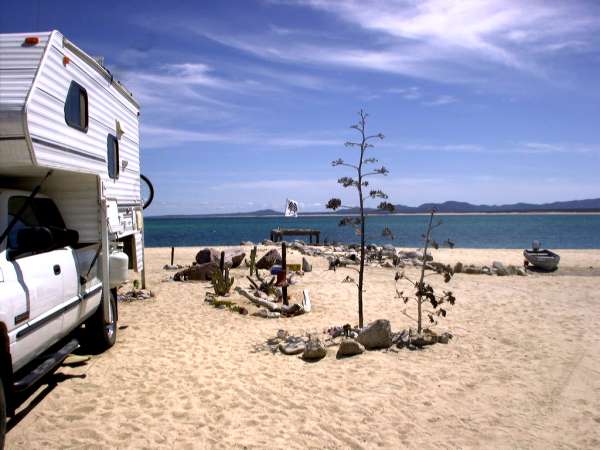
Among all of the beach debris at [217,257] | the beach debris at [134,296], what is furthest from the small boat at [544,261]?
the beach debris at [134,296]

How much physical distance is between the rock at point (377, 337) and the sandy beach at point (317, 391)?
243 mm

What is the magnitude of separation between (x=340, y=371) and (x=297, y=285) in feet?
24.9

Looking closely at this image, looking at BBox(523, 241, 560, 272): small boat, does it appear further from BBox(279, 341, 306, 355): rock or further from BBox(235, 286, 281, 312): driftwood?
BBox(279, 341, 306, 355): rock

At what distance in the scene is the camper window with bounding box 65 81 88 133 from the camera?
636cm

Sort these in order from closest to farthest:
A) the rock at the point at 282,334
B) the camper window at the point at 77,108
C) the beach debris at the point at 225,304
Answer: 1. the camper window at the point at 77,108
2. the rock at the point at 282,334
3. the beach debris at the point at 225,304

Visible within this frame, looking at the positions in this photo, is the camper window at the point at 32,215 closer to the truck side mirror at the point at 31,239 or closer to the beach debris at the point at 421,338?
the truck side mirror at the point at 31,239

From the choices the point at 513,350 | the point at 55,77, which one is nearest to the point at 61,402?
the point at 55,77

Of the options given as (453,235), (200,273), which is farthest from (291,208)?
(453,235)

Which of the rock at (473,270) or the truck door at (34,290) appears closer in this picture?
the truck door at (34,290)

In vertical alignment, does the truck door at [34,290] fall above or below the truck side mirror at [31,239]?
below

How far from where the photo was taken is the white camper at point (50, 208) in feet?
13.8

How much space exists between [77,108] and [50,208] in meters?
1.60

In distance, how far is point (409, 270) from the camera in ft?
65.3

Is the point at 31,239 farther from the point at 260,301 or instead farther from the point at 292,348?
the point at 260,301
